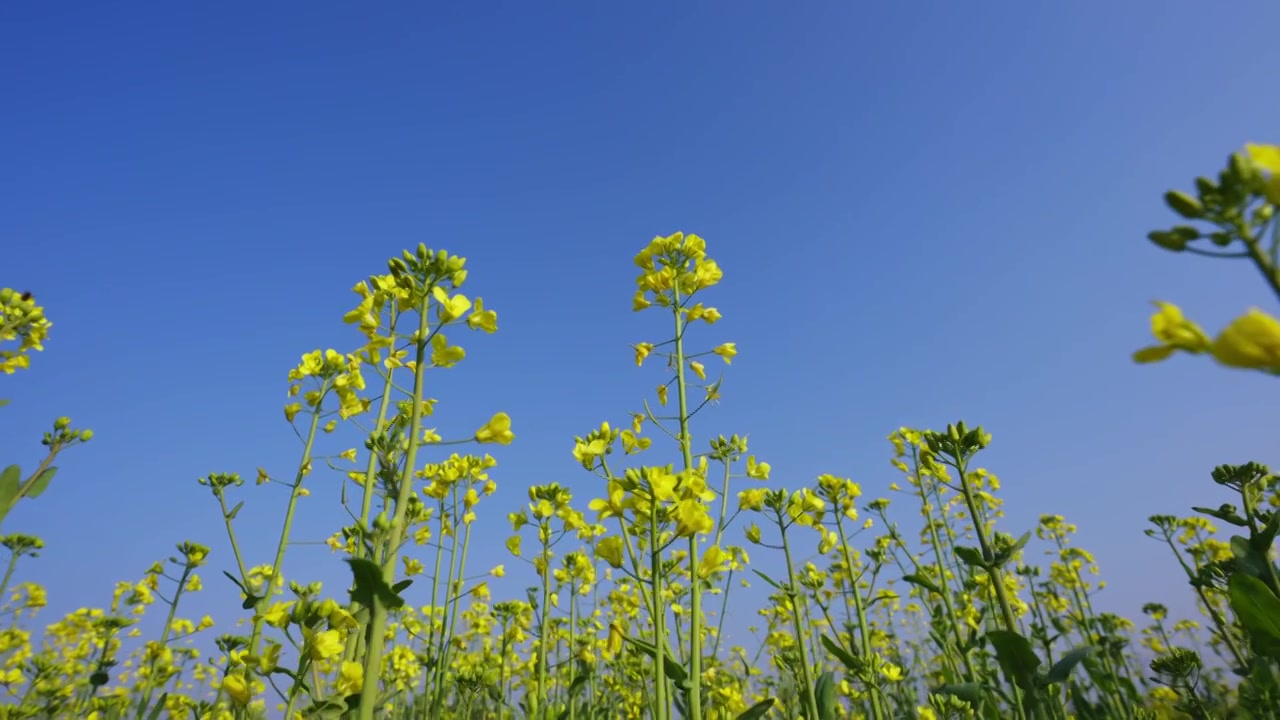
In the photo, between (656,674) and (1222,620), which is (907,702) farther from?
(656,674)

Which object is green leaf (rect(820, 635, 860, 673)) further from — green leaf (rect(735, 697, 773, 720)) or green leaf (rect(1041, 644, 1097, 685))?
green leaf (rect(1041, 644, 1097, 685))

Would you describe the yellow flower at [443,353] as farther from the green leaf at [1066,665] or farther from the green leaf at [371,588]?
the green leaf at [1066,665]

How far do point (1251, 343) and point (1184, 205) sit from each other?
386mm

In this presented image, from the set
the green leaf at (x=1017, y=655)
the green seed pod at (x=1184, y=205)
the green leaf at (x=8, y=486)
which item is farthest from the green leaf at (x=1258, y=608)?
the green leaf at (x=8, y=486)

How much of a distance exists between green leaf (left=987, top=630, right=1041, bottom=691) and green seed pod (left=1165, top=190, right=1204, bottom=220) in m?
1.62

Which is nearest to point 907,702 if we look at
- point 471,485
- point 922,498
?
point 922,498

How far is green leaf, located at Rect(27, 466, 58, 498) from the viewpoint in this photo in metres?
2.48

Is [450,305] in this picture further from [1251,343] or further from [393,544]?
[1251,343]

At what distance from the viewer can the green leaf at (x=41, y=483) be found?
2.48 m

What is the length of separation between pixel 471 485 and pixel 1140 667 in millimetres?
8615

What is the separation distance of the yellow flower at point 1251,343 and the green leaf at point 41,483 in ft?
13.3

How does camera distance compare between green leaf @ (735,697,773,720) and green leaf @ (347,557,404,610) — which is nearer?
green leaf @ (347,557,404,610)

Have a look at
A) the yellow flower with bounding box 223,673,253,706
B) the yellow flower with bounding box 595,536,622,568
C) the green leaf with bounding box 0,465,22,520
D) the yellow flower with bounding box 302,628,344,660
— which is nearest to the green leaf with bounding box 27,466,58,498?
the green leaf with bounding box 0,465,22,520

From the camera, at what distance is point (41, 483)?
2.51 meters
